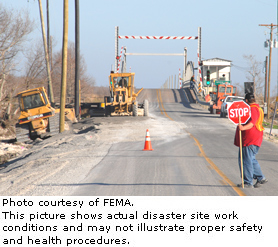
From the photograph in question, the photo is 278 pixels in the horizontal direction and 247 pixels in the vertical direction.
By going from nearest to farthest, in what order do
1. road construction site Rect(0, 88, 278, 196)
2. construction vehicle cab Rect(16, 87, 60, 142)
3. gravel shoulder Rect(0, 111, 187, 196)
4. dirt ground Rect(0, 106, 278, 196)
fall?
road construction site Rect(0, 88, 278, 196) → gravel shoulder Rect(0, 111, 187, 196) → dirt ground Rect(0, 106, 278, 196) → construction vehicle cab Rect(16, 87, 60, 142)

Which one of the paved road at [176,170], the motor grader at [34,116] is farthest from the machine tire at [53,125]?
the paved road at [176,170]

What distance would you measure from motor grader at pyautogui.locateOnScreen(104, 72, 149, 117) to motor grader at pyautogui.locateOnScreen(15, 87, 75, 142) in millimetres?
7607

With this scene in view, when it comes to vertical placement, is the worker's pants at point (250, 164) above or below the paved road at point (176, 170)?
above

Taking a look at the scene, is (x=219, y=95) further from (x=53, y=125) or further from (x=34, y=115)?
(x=34, y=115)

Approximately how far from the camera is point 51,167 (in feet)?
42.9

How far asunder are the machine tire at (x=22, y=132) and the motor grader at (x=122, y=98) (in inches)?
335

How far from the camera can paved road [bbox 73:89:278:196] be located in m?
9.12

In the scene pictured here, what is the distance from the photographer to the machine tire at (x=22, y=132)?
24.0 metres

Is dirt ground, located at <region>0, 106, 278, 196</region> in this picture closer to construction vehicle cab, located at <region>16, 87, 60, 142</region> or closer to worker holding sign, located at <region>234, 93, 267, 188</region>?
construction vehicle cab, located at <region>16, 87, 60, 142</region>

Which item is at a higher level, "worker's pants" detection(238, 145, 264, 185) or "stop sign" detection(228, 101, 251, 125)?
"stop sign" detection(228, 101, 251, 125)

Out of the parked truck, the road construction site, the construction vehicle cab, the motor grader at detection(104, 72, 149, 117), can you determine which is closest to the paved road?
the road construction site

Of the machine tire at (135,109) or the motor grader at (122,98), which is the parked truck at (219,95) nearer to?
the motor grader at (122,98)

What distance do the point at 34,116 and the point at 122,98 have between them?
8.96m

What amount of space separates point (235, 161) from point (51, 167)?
5695mm
